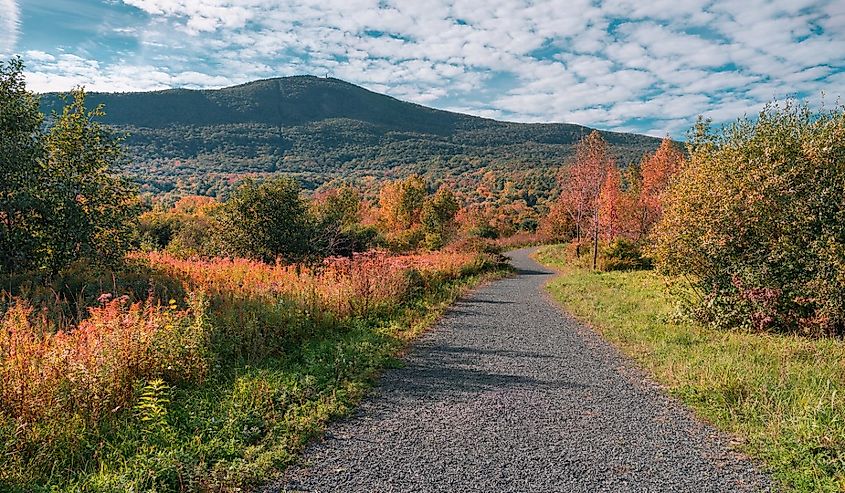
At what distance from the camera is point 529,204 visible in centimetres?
8256

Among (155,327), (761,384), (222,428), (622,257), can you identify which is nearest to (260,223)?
(155,327)

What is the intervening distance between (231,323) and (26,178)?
685 centimetres

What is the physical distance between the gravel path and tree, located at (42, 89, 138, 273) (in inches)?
323

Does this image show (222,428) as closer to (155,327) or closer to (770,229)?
(155,327)

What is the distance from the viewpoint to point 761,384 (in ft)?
20.3

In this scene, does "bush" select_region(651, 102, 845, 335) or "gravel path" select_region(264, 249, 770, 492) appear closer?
"gravel path" select_region(264, 249, 770, 492)

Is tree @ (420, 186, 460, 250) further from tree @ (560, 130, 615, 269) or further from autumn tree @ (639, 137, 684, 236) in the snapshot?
autumn tree @ (639, 137, 684, 236)

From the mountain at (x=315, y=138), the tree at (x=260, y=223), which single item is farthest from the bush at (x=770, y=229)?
the mountain at (x=315, y=138)

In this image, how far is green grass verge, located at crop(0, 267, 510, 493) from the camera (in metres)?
3.92

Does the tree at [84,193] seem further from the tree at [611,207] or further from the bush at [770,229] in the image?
the tree at [611,207]

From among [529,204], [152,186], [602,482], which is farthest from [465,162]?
[602,482]

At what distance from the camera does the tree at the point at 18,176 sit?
10.4m

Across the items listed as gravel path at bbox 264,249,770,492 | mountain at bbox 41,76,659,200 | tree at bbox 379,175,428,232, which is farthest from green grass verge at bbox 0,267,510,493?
mountain at bbox 41,76,659,200

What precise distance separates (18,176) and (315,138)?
124486 millimetres
